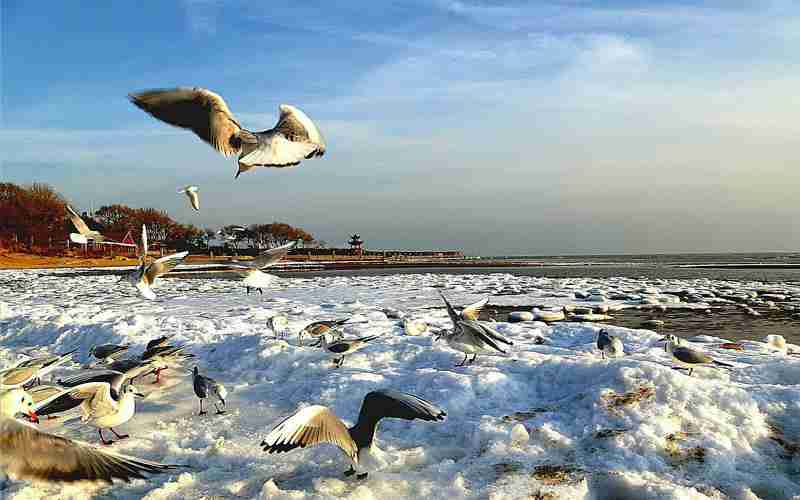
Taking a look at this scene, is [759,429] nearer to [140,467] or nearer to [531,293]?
[140,467]

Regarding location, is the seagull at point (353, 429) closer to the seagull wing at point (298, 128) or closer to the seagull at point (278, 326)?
the seagull wing at point (298, 128)

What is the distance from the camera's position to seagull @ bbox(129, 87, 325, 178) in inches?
140

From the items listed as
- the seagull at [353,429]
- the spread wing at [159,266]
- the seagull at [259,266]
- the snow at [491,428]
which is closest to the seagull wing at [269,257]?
the seagull at [259,266]

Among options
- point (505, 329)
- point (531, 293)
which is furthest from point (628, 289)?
point (505, 329)

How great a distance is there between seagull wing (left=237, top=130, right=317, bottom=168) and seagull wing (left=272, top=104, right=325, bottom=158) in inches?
1.7

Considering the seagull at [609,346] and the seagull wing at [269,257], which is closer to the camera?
the seagull wing at [269,257]

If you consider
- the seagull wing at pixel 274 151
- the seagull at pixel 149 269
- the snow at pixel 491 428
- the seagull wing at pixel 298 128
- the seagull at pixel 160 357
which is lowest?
the snow at pixel 491 428

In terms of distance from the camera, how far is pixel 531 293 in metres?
24.7

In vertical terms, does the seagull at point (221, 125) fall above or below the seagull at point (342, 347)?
above

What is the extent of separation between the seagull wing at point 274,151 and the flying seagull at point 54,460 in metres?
1.90

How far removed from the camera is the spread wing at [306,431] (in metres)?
3.85

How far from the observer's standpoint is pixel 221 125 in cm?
361

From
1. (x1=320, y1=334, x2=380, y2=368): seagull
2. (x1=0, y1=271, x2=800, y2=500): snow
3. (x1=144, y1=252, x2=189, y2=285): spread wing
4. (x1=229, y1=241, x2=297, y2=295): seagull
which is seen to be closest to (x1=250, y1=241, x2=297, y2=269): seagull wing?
(x1=229, y1=241, x2=297, y2=295): seagull

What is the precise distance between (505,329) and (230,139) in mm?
9541
